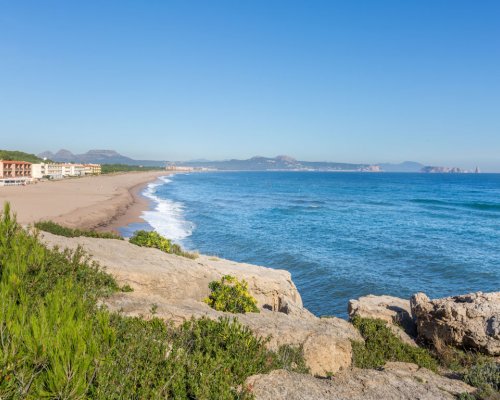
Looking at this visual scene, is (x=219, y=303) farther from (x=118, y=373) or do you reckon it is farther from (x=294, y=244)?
(x=294, y=244)

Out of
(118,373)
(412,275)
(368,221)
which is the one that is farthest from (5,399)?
(368,221)

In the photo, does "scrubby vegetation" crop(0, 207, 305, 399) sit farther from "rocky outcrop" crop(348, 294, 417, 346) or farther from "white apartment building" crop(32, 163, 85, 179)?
"white apartment building" crop(32, 163, 85, 179)

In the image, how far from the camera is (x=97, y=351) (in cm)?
422

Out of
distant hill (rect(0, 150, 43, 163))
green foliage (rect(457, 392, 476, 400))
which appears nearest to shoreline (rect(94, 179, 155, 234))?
green foliage (rect(457, 392, 476, 400))

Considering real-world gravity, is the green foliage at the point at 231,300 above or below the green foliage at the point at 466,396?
below

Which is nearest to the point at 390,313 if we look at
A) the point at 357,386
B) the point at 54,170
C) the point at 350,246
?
the point at 357,386

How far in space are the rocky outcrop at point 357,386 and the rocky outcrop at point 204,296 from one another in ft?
4.24

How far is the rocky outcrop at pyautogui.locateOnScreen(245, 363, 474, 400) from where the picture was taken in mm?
5965

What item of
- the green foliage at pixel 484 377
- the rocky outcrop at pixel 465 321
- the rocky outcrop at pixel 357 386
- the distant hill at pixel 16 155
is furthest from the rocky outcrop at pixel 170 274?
the distant hill at pixel 16 155

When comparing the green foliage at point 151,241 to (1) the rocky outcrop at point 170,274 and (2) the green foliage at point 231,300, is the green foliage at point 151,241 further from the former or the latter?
(2) the green foliage at point 231,300

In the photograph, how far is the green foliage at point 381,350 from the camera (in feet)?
30.6

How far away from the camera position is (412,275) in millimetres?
25578

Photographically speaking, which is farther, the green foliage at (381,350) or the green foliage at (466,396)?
the green foliage at (381,350)

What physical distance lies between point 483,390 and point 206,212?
50224mm
